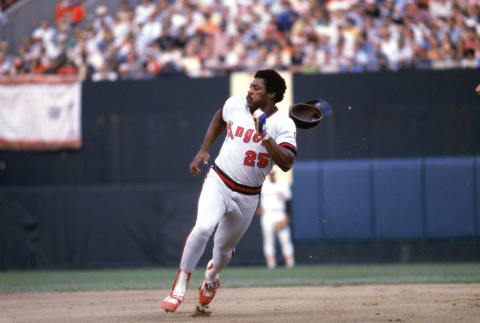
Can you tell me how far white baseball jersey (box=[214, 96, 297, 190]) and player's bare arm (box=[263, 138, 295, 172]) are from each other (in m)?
0.22

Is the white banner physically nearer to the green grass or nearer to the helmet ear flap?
the green grass

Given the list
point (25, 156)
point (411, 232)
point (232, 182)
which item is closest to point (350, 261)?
point (411, 232)

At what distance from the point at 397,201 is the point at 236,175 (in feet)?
30.3

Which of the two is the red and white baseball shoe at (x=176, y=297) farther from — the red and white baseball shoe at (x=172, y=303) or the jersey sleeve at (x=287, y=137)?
the jersey sleeve at (x=287, y=137)

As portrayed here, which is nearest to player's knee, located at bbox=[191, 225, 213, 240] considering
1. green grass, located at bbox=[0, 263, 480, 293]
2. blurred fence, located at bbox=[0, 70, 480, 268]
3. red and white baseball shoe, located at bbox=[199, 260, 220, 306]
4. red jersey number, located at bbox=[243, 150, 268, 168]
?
red and white baseball shoe, located at bbox=[199, 260, 220, 306]

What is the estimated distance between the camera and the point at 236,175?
6625mm

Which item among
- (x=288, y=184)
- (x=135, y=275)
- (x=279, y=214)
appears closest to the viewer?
(x=135, y=275)

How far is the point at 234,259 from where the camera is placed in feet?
49.6

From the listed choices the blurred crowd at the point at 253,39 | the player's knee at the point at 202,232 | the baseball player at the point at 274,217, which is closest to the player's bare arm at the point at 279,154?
the player's knee at the point at 202,232

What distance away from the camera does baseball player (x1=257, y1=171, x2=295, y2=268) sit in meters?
14.5

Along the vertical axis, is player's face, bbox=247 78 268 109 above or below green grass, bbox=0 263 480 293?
Answer: above

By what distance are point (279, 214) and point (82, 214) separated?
13.4ft

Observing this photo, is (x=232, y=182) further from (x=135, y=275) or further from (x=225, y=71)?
(x=225, y=71)

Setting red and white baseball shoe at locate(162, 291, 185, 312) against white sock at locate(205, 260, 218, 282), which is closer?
red and white baseball shoe at locate(162, 291, 185, 312)
